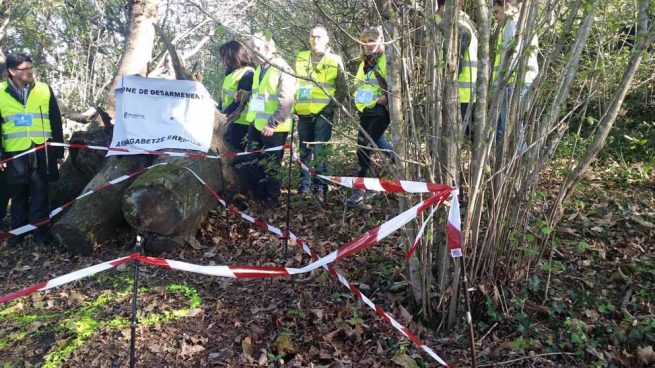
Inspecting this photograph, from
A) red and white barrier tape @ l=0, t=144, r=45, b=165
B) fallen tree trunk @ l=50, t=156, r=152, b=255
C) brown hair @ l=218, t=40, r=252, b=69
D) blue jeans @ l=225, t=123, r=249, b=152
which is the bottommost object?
fallen tree trunk @ l=50, t=156, r=152, b=255

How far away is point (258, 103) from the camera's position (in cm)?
599

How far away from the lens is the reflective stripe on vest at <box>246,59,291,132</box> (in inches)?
233

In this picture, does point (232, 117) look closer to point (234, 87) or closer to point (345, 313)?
point (234, 87)

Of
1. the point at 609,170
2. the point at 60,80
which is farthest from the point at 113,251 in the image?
the point at 60,80

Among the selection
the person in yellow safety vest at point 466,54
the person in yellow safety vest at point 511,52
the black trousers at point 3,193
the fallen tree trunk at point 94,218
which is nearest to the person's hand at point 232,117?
the fallen tree trunk at point 94,218

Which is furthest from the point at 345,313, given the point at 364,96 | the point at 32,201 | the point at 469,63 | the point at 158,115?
the point at 32,201

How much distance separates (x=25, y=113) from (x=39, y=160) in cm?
59

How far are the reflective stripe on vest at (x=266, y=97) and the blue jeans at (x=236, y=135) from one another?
3.10ft

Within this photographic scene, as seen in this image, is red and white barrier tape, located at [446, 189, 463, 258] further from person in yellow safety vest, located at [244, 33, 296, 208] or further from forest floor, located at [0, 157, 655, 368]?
person in yellow safety vest, located at [244, 33, 296, 208]

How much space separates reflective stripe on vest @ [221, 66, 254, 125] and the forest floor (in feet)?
7.47

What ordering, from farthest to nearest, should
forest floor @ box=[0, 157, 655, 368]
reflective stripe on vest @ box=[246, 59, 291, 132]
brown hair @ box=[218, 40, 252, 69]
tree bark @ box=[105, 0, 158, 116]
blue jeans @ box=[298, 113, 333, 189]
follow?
1. tree bark @ box=[105, 0, 158, 116]
2. brown hair @ box=[218, 40, 252, 69]
3. blue jeans @ box=[298, 113, 333, 189]
4. reflective stripe on vest @ box=[246, 59, 291, 132]
5. forest floor @ box=[0, 157, 655, 368]

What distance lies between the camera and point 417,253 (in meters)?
3.56

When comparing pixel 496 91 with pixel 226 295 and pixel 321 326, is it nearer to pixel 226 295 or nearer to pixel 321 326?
pixel 321 326

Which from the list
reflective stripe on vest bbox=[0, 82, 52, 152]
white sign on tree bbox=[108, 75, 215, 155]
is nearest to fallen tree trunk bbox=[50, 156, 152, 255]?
white sign on tree bbox=[108, 75, 215, 155]
